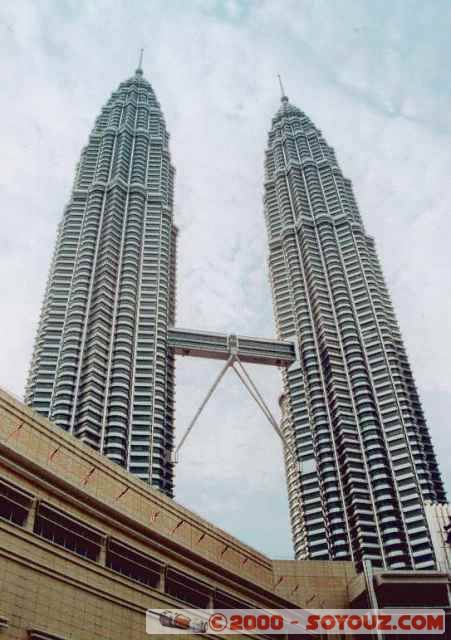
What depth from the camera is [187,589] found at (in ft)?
115

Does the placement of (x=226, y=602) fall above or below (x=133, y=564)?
below

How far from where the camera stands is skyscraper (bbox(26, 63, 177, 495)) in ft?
327

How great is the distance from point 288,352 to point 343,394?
1352cm

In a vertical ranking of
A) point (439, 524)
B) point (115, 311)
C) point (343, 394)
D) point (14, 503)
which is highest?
point (115, 311)

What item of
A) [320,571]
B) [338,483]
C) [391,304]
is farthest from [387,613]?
[391,304]

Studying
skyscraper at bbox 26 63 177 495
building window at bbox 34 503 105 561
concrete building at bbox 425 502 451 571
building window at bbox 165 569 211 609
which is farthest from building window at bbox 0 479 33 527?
concrete building at bbox 425 502 451 571

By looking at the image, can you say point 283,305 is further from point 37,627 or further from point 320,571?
point 37,627

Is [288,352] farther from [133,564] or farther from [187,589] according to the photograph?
[133,564]

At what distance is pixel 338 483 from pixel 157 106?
10602cm

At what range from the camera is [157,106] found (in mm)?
167375

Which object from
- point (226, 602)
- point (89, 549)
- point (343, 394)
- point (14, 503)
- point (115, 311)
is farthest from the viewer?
point (343, 394)

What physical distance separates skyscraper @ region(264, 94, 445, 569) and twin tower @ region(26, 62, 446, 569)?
0.82 ft

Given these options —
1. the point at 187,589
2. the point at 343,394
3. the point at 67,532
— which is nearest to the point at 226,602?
the point at 187,589

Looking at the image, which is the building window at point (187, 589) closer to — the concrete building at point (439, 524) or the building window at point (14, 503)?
the building window at point (14, 503)
